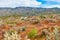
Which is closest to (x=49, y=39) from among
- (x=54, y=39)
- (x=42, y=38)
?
(x=54, y=39)

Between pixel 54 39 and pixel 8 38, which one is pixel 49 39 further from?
pixel 8 38

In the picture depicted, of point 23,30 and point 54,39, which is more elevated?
point 54,39

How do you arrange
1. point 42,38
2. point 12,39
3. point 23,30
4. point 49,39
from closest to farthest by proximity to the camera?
point 12,39 → point 49,39 → point 42,38 → point 23,30

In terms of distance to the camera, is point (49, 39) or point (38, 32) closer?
point (49, 39)

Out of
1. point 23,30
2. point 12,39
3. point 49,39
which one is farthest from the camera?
point 23,30

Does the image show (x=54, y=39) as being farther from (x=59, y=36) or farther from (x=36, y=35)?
(x=36, y=35)

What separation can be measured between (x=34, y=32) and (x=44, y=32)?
1260 millimetres

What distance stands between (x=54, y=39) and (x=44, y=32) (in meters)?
5.13

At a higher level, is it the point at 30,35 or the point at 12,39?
the point at 12,39

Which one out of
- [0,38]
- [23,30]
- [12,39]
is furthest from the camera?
[23,30]

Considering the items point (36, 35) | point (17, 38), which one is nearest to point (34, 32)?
point (36, 35)

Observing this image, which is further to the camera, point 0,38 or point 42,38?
point 0,38

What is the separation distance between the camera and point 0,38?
25516 millimetres

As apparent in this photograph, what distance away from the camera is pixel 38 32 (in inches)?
1018
